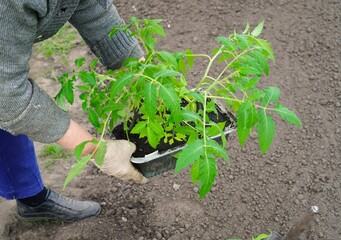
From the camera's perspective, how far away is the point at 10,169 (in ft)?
5.91

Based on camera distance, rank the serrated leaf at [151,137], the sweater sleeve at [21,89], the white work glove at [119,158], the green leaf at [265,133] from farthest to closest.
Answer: the white work glove at [119,158]
the serrated leaf at [151,137]
the green leaf at [265,133]
the sweater sleeve at [21,89]

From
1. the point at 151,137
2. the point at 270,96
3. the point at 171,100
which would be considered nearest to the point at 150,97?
the point at 171,100

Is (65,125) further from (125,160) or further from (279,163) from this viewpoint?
(279,163)

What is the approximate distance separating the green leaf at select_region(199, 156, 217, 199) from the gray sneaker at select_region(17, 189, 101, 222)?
1172mm

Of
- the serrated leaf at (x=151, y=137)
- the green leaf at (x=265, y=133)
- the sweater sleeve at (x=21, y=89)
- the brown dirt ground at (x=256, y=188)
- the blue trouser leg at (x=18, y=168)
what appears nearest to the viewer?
the sweater sleeve at (x=21, y=89)

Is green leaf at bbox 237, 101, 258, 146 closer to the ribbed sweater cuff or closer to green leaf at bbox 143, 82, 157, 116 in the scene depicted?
green leaf at bbox 143, 82, 157, 116

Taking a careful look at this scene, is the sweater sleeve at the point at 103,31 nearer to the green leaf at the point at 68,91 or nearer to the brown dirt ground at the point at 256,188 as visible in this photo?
the green leaf at the point at 68,91

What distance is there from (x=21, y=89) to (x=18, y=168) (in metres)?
0.69

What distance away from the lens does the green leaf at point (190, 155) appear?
1109 millimetres

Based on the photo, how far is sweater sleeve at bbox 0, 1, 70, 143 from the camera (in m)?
1.11

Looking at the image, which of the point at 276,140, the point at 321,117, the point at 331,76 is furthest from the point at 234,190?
the point at 331,76

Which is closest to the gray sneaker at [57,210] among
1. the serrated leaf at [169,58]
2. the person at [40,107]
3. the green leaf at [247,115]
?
the person at [40,107]

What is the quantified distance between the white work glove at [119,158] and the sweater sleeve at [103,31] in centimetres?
38

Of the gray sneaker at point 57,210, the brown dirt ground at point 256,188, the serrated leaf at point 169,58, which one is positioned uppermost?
the serrated leaf at point 169,58
